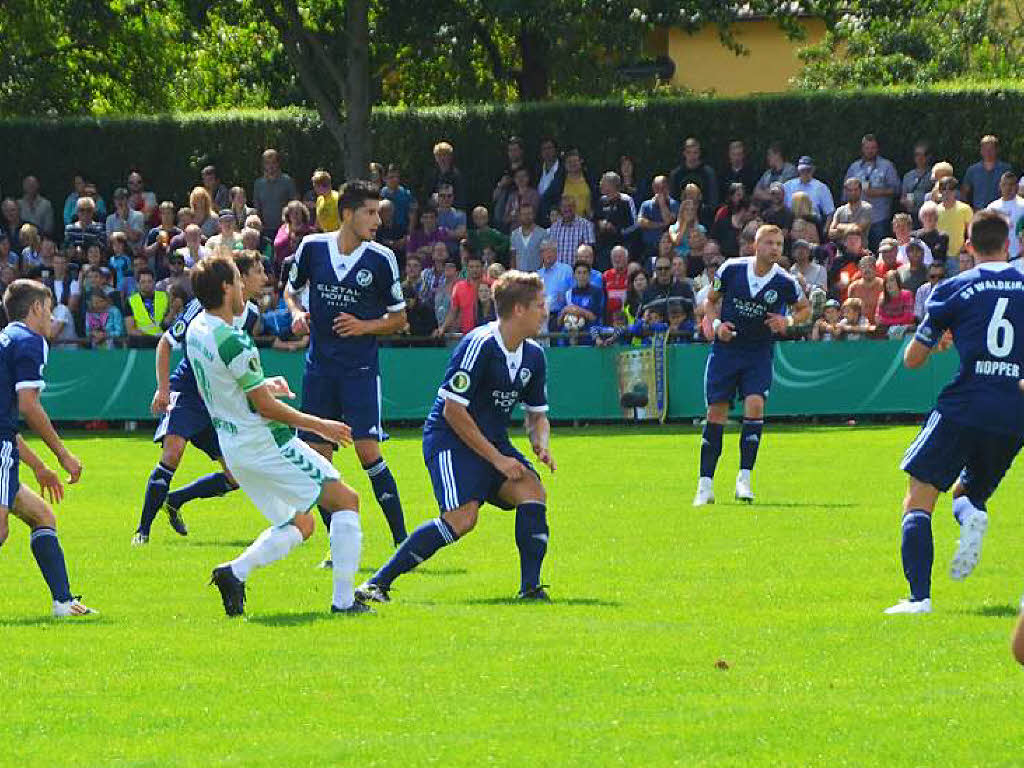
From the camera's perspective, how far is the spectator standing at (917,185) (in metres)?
25.9

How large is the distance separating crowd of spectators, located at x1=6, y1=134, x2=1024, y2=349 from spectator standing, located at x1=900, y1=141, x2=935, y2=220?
3 cm

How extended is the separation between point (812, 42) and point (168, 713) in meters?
59.9

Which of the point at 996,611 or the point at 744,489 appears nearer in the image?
the point at 996,611

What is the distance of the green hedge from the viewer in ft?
96.4

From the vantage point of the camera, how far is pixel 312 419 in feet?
30.6

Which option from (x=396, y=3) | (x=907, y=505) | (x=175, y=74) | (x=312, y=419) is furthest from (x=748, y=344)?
(x=175, y=74)

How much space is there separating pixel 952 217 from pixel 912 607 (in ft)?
51.5

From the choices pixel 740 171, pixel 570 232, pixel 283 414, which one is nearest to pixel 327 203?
pixel 570 232

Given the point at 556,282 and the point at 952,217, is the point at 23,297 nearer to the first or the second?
the point at 556,282

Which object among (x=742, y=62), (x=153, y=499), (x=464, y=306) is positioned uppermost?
(x=742, y=62)

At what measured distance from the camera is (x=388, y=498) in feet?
41.4

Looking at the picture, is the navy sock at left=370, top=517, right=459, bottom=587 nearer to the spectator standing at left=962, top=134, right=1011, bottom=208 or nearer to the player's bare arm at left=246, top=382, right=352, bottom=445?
the player's bare arm at left=246, top=382, right=352, bottom=445

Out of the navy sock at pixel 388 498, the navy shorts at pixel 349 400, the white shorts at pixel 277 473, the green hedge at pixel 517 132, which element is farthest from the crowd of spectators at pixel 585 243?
the white shorts at pixel 277 473

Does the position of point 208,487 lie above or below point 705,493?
above
